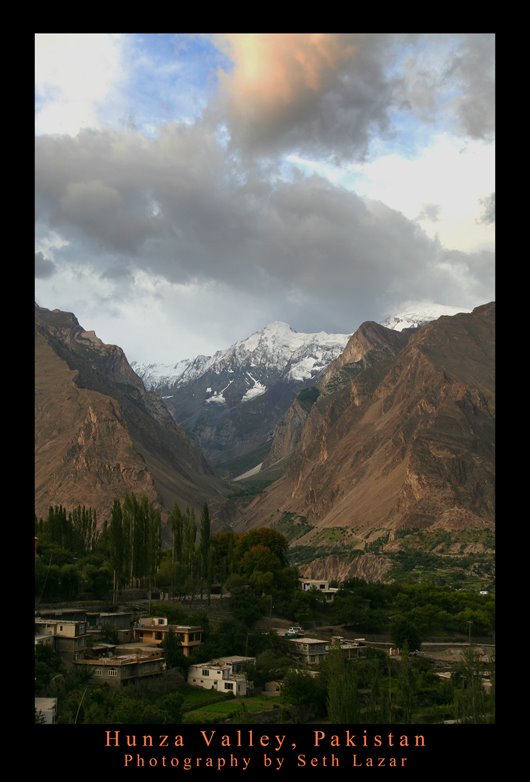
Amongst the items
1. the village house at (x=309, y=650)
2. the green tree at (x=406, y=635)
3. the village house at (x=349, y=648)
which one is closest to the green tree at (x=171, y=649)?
the village house at (x=309, y=650)

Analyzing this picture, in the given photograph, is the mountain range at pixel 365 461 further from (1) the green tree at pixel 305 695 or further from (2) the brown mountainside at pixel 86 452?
(1) the green tree at pixel 305 695

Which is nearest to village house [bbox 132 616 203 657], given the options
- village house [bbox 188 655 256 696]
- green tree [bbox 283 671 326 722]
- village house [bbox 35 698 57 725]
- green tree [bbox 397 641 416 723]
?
village house [bbox 188 655 256 696]

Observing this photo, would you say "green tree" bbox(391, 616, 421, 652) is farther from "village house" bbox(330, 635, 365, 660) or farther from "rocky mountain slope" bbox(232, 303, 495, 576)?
"rocky mountain slope" bbox(232, 303, 495, 576)

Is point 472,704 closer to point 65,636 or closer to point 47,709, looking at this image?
point 47,709

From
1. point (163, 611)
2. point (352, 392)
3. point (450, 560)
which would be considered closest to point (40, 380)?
point (352, 392)

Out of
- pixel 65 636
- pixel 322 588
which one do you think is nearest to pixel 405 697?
pixel 65 636

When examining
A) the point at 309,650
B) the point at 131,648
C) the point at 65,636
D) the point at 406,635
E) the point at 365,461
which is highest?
the point at 365,461
